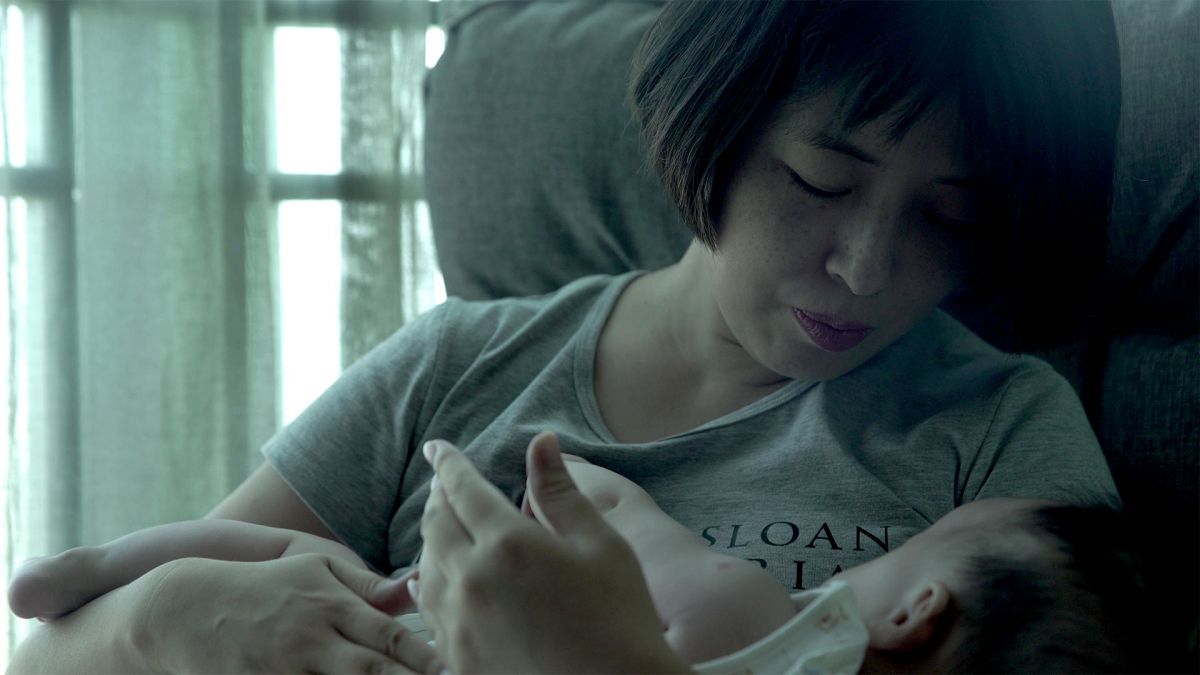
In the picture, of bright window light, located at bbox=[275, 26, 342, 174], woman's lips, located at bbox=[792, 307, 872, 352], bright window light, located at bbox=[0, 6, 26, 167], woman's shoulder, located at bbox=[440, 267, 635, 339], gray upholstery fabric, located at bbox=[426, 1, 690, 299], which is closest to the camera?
woman's lips, located at bbox=[792, 307, 872, 352]

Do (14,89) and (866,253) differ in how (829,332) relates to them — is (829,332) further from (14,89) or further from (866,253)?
(14,89)

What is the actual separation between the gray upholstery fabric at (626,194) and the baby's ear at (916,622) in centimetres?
41

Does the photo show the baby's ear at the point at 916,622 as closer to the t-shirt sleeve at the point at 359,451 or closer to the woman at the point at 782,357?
the woman at the point at 782,357

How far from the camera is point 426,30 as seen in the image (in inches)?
73.2

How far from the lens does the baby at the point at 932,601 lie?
0.71 m

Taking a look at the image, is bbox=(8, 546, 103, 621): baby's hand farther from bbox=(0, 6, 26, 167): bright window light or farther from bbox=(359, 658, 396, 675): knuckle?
bbox=(0, 6, 26, 167): bright window light

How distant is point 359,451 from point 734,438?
0.40 m

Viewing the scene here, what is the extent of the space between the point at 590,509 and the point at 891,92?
1.42 ft

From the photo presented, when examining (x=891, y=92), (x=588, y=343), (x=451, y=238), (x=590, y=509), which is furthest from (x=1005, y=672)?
(x=451, y=238)

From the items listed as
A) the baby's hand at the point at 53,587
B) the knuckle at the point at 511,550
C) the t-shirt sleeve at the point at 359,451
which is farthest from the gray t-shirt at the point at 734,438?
the knuckle at the point at 511,550

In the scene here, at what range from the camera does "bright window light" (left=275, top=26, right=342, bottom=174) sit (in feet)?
6.05

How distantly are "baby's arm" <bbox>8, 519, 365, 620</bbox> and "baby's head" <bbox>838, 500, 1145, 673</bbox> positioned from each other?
48cm

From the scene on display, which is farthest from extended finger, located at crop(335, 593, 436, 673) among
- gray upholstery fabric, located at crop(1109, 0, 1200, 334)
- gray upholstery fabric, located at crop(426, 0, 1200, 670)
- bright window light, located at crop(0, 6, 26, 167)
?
bright window light, located at crop(0, 6, 26, 167)

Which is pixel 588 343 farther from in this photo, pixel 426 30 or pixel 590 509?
pixel 426 30
